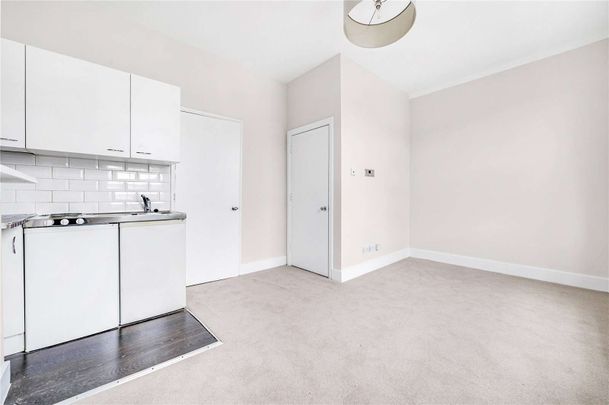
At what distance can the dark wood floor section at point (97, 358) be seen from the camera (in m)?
1.37

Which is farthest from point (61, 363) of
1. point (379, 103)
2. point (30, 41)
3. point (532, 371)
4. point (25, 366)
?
point (379, 103)

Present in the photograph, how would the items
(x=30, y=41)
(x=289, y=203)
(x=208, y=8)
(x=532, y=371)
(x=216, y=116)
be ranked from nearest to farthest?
(x=532, y=371) → (x=30, y=41) → (x=208, y=8) → (x=216, y=116) → (x=289, y=203)

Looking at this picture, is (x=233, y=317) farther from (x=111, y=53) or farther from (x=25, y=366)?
(x=111, y=53)

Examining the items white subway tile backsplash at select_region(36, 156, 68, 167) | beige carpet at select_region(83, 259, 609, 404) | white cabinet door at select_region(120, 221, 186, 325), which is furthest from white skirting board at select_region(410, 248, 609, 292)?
white subway tile backsplash at select_region(36, 156, 68, 167)

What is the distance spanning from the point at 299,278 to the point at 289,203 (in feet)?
3.80

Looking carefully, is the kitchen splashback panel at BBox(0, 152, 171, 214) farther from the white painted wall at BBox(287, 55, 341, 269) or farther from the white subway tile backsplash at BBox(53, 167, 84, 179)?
the white painted wall at BBox(287, 55, 341, 269)

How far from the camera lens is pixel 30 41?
2.14m

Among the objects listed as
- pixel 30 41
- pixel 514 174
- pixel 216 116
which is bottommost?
pixel 514 174

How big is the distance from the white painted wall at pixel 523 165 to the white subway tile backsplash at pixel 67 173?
15.0ft

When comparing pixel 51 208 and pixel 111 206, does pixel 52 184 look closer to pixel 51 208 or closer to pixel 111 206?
pixel 51 208

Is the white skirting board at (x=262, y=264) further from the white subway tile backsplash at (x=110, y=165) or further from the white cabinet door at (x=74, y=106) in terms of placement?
Answer: the white cabinet door at (x=74, y=106)

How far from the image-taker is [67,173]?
2.23 meters

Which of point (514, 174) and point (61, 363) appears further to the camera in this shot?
point (514, 174)

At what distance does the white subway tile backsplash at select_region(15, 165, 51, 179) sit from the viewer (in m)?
2.06
